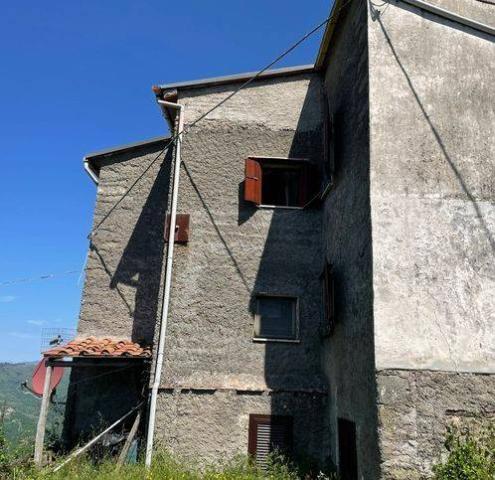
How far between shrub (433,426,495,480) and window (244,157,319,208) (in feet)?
16.5

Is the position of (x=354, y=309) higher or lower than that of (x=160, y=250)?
lower

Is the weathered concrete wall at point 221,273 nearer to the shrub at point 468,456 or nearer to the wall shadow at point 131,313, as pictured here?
the wall shadow at point 131,313

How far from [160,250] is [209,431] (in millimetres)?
4017

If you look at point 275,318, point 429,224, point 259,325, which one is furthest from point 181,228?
point 429,224

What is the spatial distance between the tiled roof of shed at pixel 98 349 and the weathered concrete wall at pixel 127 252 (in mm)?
403

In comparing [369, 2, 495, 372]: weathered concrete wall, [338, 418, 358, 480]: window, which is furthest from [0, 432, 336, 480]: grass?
[369, 2, 495, 372]: weathered concrete wall

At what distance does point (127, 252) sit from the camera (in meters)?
9.95

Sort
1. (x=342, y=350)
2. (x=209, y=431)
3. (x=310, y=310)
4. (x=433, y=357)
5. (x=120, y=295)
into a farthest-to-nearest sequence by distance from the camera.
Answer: (x=120, y=295), (x=310, y=310), (x=209, y=431), (x=342, y=350), (x=433, y=357)

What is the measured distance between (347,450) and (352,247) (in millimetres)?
2930

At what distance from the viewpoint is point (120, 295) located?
9.62m

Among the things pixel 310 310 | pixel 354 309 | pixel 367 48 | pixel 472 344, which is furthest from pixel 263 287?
pixel 367 48

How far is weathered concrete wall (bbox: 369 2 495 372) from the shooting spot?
549cm

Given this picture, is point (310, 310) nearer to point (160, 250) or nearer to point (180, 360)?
point (180, 360)

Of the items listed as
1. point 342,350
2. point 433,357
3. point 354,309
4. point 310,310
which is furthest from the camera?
point 310,310
